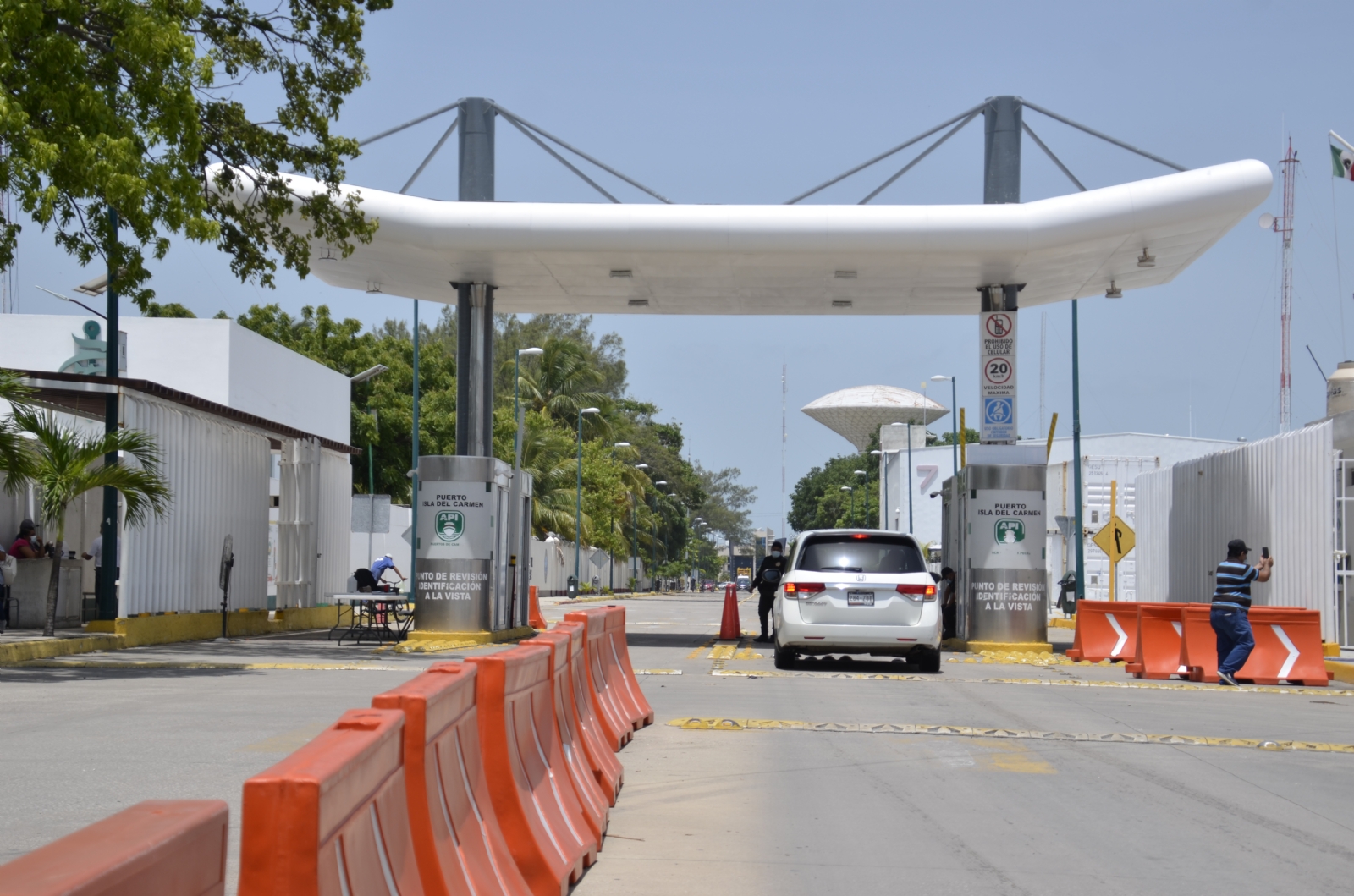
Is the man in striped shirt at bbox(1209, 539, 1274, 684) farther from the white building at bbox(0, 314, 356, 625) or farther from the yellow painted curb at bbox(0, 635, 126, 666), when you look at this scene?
the white building at bbox(0, 314, 356, 625)

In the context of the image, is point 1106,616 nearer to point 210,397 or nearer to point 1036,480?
point 1036,480

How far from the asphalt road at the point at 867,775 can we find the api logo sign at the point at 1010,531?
20.9ft

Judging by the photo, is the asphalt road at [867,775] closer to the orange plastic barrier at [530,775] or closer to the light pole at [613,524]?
the orange plastic barrier at [530,775]

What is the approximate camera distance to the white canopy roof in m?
20.4

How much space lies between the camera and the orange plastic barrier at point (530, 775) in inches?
207

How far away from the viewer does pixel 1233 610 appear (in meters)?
16.2

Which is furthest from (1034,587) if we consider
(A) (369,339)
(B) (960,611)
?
(A) (369,339)

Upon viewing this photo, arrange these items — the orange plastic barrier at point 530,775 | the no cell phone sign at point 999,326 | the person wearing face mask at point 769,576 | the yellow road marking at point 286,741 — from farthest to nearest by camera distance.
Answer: the no cell phone sign at point 999,326, the person wearing face mask at point 769,576, the yellow road marking at point 286,741, the orange plastic barrier at point 530,775

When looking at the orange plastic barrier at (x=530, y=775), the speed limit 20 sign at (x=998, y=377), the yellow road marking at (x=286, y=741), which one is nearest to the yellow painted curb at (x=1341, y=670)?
the speed limit 20 sign at (x=998, y=377)

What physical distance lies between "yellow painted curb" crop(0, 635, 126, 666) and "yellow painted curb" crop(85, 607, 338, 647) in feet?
1.39

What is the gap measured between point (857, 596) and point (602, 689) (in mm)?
6963

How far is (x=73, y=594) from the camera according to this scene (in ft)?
83.4

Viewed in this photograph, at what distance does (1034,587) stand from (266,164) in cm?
1323

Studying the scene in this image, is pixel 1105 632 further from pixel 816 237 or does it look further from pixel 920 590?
pixel 816 237
